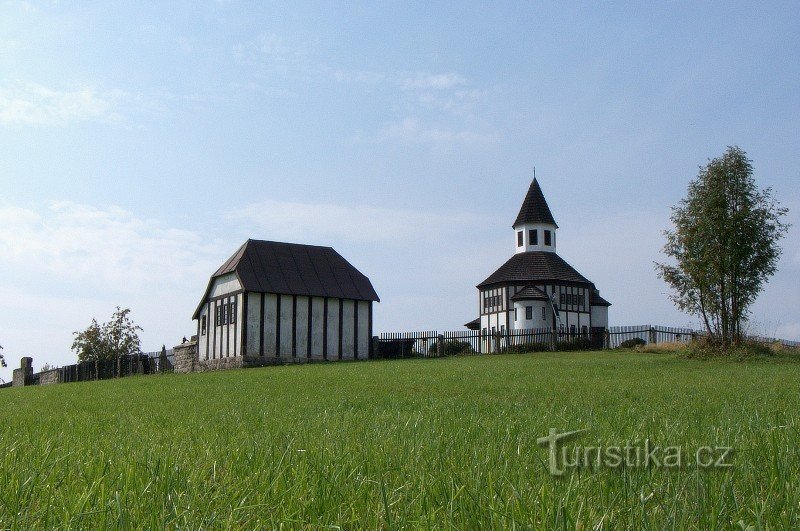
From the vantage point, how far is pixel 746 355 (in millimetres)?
34219

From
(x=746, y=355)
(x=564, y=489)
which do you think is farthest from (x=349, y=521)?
(x=746, y=355)

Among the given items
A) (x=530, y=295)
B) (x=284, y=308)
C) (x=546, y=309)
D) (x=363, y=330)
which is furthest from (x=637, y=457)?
(x=546, y=309)

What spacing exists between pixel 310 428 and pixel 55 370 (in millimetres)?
55438

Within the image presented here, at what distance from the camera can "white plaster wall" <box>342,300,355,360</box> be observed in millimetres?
49188

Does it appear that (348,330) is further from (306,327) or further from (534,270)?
(534,270)

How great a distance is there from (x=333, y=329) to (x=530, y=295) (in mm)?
19120

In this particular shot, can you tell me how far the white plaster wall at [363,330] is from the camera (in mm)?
50031

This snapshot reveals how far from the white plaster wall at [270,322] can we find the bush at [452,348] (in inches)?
445

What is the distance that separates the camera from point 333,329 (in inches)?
1935

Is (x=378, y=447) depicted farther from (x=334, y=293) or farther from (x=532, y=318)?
(x=532, y=318)

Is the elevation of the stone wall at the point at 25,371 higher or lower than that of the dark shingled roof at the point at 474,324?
lower

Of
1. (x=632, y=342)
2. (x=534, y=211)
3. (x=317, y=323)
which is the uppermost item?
(x=534, y=211)

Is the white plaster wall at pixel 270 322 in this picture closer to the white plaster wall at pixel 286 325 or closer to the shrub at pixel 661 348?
the white plaster wall at pixel 286 325

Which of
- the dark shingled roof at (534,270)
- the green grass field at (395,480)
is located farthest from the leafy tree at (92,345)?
the green grass field at (395,480)
